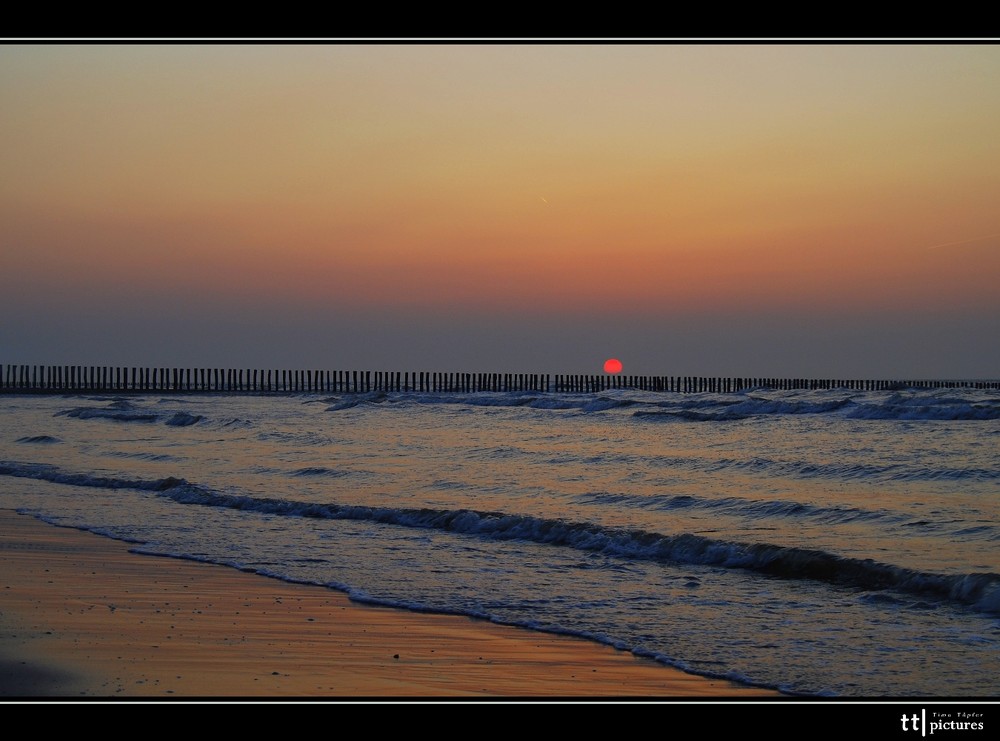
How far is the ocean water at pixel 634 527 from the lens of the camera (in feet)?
21.9

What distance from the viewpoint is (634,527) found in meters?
11.0

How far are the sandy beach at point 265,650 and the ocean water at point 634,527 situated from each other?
0.39 meters

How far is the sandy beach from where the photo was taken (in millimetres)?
5395

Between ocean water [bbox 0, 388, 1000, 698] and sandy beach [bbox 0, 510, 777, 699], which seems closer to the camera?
sandy beach [bbox 0, 510, 777, 699]

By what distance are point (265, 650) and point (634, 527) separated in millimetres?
5548

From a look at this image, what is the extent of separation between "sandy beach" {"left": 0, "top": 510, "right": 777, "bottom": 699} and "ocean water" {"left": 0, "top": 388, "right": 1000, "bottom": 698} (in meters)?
0.39

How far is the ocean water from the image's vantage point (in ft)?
21.9

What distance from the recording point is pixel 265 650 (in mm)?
6168

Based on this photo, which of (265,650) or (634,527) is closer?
(265,650)

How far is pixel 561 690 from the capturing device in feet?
18.0

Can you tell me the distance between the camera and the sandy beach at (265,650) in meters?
5.39

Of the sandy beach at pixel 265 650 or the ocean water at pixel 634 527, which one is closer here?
the sandy beach at pixel 265 650
